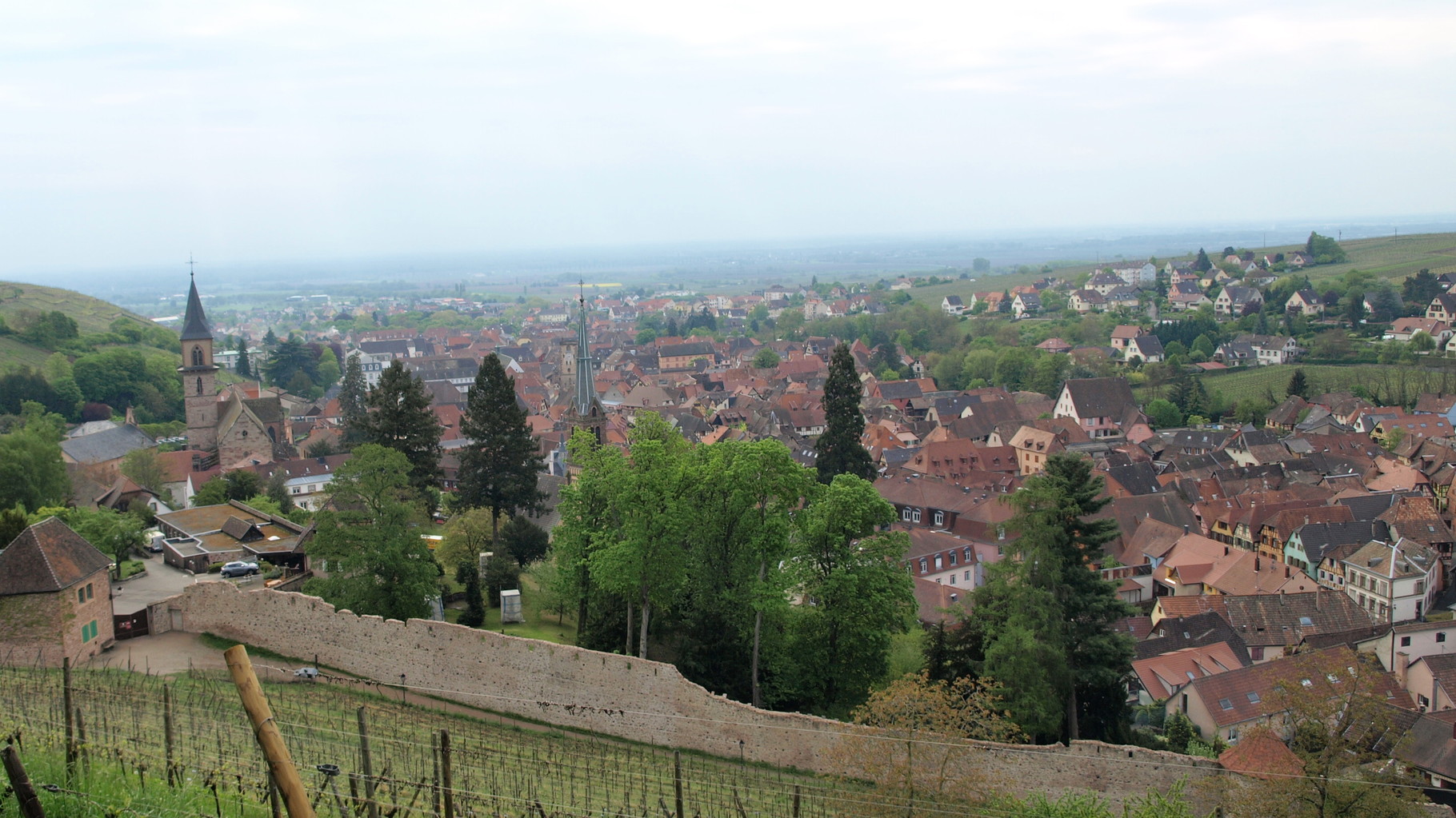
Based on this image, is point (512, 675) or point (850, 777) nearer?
point (850, 777)

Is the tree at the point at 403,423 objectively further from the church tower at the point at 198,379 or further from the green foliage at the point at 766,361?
the green foliage at the point at 766,361

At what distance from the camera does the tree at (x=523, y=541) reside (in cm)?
3312

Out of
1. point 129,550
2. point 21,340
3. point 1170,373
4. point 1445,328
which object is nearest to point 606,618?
point 129,550

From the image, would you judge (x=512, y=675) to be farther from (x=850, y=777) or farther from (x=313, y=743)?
(x=850, y=777)

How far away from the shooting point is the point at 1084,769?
2075 cm

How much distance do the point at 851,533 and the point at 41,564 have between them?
54.6ft

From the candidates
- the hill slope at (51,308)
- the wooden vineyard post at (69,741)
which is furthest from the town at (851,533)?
the hill slope at (51,308)

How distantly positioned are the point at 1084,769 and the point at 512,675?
37.2 ft

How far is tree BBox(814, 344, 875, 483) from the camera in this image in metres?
41.6

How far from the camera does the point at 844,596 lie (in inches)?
955

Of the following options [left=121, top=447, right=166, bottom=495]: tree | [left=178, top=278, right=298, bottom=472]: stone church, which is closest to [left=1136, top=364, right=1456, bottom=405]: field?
[left=178, top=278, right=298, bottom=472]: stone church

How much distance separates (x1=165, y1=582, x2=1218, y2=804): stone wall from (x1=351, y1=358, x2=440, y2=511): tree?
12.0m

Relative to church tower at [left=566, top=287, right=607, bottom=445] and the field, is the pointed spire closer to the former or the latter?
church tower at [left=566, top=287, right=607, bottom=445]

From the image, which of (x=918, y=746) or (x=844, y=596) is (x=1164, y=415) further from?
(x=918, y=746)
